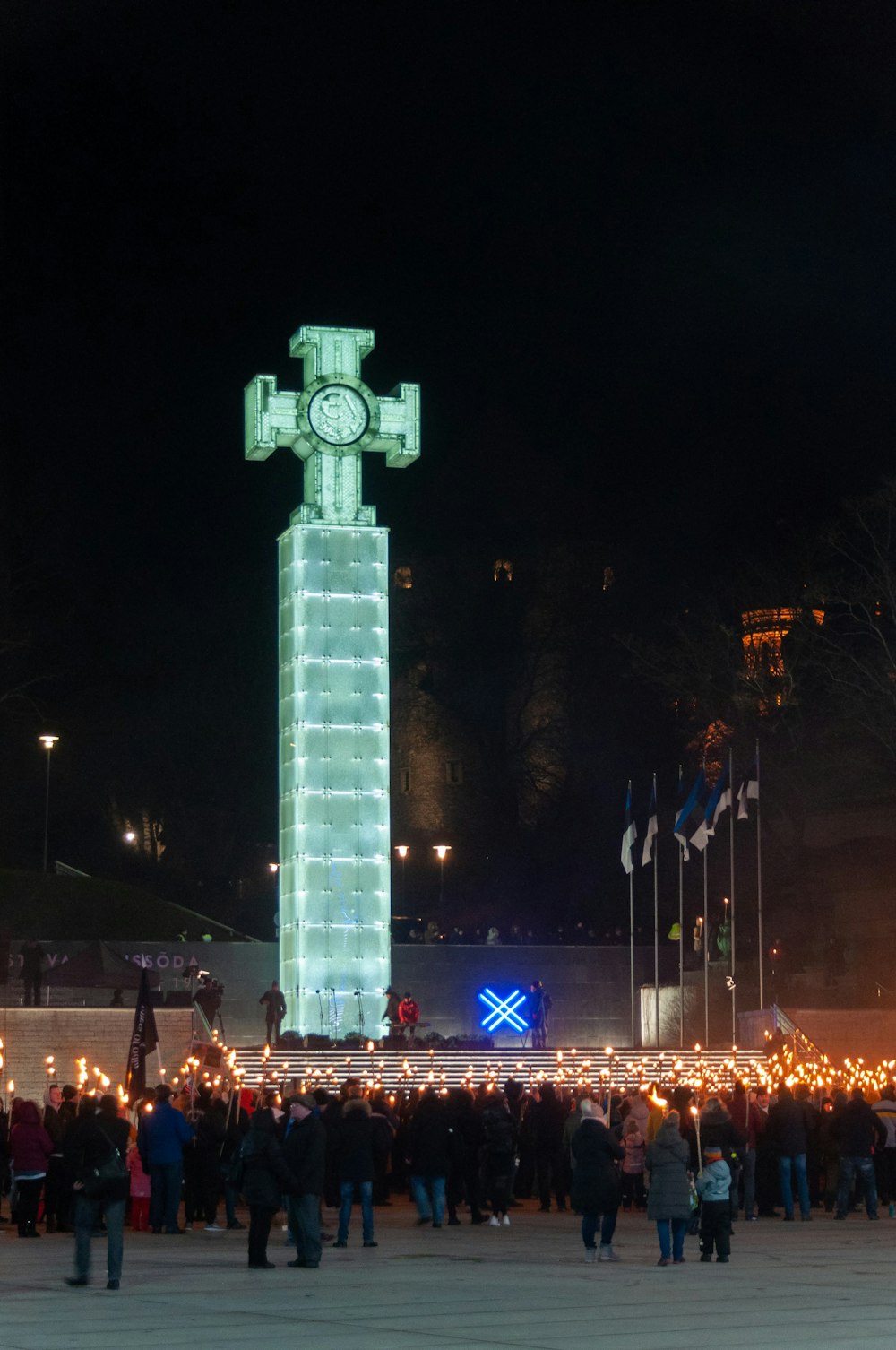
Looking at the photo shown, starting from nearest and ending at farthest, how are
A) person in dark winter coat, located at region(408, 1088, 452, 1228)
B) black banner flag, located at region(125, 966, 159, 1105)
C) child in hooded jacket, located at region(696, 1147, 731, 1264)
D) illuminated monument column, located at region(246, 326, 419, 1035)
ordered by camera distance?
child in hooded jacket, located at region(696, 1147, 731, 1264)
person in dark winter coat, located at region(408, 1088, 452, 1228)
black banner flag, located at region(125, 966, 159, 1105)
illuminated monument column, located at region(246, 326, 419, 1035)

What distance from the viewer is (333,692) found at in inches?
1714

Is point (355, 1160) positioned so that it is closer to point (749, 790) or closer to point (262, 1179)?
point (262, 1179)

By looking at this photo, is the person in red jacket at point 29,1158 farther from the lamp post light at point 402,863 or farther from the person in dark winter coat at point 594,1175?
the lamp post light at point 402,863

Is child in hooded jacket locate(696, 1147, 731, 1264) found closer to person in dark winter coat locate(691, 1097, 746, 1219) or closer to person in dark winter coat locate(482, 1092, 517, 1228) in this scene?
person in dark winter coat locate(691, 1097, 746, 1219)

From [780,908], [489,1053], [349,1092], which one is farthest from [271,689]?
[349,1092]

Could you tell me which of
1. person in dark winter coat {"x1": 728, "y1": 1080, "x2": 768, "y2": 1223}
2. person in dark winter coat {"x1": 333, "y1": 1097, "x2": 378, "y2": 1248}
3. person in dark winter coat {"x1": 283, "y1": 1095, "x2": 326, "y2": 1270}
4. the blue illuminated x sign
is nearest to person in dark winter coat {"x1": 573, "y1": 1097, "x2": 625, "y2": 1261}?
person in dark winter coat {"x1": 283, "y1": 1095, "x2": 326, "y2": 1270}

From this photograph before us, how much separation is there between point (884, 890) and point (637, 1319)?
45.5m

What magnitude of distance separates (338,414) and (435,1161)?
2577cm

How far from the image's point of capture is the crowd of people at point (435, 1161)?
54.2 ft

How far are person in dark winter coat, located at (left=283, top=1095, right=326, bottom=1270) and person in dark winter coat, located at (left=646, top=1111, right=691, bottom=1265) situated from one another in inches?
111

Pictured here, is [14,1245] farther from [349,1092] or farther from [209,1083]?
[209,1083]

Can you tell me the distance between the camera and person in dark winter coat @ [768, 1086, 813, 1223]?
2289 cm

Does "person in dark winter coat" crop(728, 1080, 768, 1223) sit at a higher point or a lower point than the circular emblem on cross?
lower

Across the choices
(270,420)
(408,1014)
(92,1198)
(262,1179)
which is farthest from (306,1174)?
(270,420)
